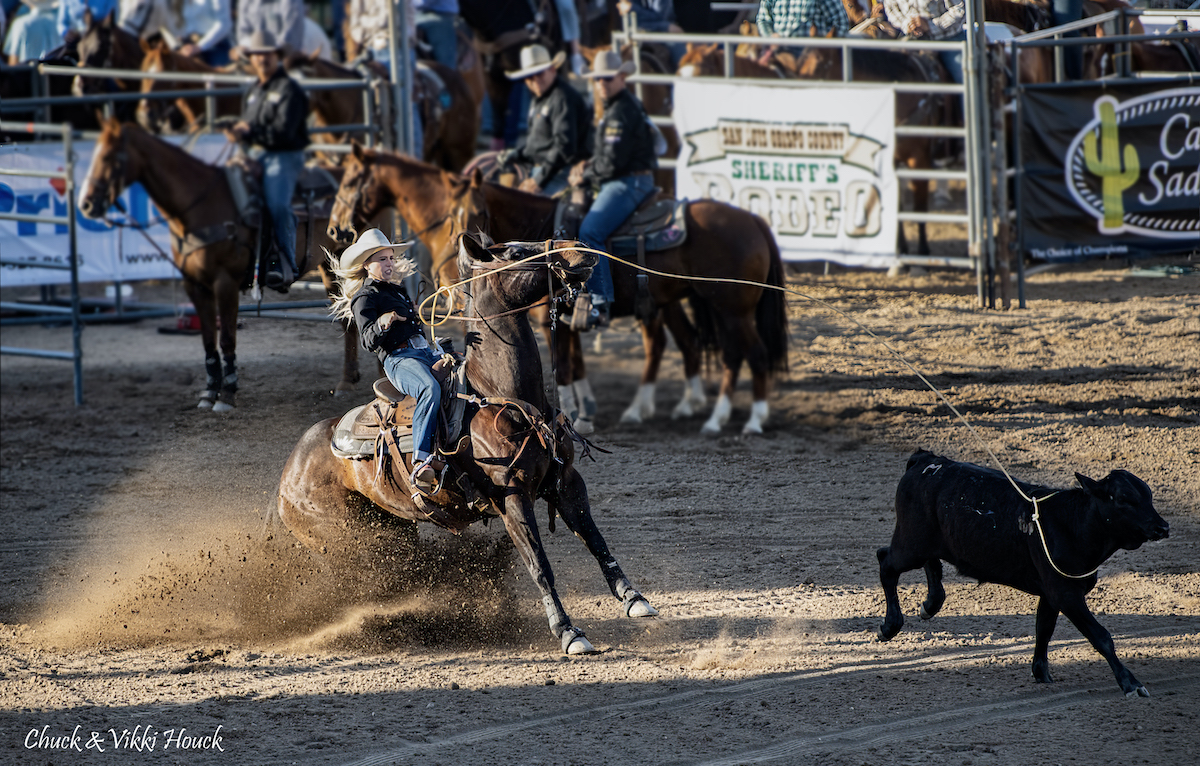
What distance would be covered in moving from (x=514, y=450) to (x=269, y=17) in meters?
12.3

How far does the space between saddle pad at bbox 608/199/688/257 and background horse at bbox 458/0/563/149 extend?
7.45 metres

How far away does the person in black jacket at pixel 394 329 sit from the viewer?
19.1 ft

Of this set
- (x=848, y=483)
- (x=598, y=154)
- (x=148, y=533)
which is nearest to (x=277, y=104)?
(x=598, y=154)

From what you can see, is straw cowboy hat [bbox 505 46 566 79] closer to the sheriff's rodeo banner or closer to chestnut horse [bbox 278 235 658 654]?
the sheriff's rodeo banner

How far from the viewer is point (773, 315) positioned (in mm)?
10000

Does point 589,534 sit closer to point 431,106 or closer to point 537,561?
point 537,561

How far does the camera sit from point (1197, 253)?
11.2 m

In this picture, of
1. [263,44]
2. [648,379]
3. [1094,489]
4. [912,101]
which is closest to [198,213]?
[263,44]

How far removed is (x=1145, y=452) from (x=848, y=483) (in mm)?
2014

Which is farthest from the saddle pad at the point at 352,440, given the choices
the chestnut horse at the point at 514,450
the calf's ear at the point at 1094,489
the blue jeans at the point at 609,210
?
the blue jeans at the point at 609,210

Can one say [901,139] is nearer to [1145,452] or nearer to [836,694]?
[1145,452]

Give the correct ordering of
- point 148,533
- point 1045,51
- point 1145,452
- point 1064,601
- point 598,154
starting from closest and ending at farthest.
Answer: point 1064,601
point 148,533
point 1145,452
point 598,154
point 1045,51

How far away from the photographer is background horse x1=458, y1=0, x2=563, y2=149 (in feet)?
55.2

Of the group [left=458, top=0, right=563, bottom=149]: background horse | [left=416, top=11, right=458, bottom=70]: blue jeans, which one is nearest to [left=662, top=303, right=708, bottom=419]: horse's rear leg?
[left=458, top=0, right=563, bottom=149]: background horse
